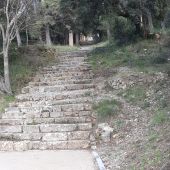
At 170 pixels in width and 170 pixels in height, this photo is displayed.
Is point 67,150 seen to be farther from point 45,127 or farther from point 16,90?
point 16,90

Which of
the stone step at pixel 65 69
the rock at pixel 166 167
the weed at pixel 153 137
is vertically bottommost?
the weed at pixel 153 137

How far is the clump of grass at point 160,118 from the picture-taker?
843 cm

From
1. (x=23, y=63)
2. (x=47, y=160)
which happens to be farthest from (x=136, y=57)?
(x=47, y=160)

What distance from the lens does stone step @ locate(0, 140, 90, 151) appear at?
10031 millimetres

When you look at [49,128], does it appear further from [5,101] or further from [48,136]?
[5,101]

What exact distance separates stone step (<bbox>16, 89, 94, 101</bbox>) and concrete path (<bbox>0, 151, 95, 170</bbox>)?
3297mm

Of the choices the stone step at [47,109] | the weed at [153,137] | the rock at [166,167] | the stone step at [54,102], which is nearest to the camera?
the rock at [166,167]

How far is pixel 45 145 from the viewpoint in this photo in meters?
10.1

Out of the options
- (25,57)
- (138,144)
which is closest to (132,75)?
(138,144)

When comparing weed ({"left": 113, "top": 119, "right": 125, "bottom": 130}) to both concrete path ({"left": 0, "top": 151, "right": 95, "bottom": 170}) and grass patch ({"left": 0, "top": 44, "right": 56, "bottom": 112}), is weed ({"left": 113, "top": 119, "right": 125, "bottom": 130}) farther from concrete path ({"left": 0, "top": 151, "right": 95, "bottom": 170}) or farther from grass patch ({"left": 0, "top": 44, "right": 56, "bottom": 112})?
grass patch ({"left": 0, "top": 44, "right": 56, "bottom": 112})

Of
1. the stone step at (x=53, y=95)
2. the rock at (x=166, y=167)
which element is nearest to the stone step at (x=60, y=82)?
the stone step at (x=53, y=95)

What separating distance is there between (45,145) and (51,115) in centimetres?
156

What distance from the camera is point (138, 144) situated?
8.20 metres

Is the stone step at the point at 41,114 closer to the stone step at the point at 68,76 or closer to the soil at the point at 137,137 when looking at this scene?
the soil at the point at 137,137
